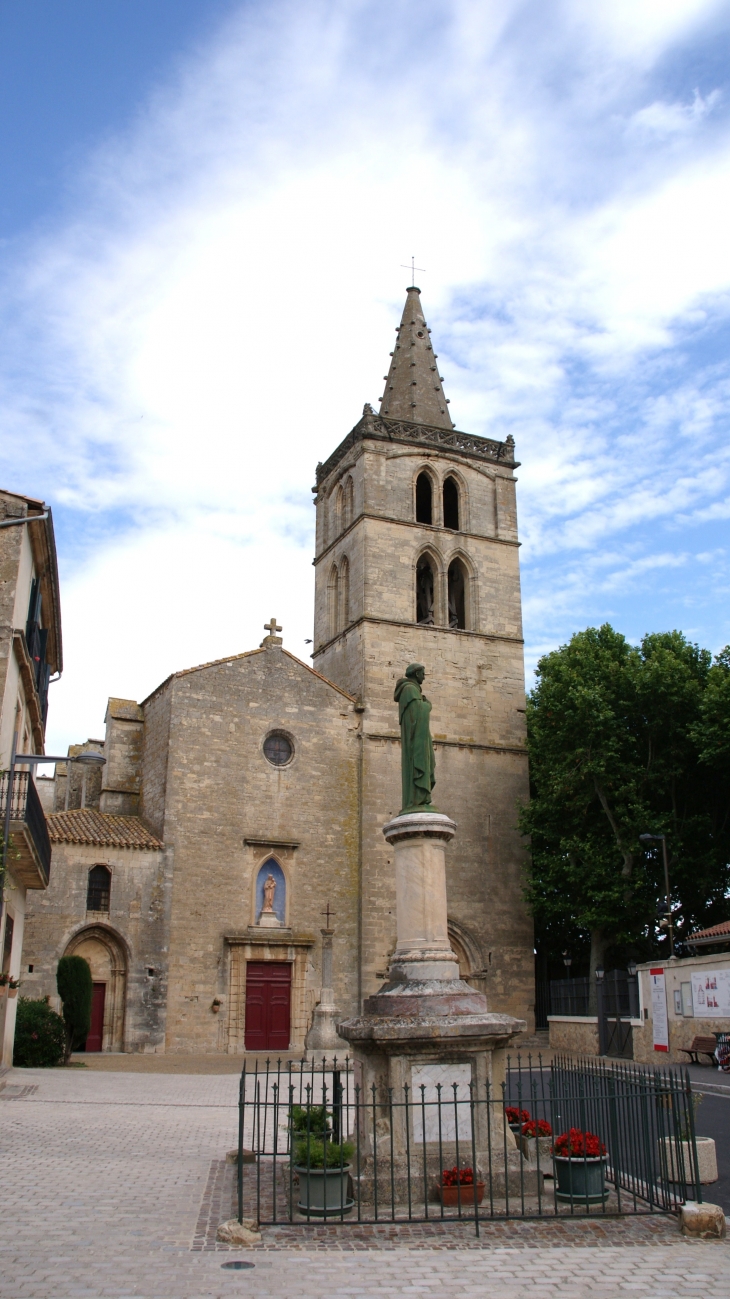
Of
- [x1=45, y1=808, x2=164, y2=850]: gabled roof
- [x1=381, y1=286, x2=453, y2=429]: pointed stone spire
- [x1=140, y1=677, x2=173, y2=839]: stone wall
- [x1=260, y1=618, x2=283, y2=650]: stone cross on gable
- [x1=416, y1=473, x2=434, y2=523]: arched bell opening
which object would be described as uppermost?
[x1=381, y1=286, x2=453, y2=429]: pointed stone spire

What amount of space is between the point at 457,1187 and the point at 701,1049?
13409mm

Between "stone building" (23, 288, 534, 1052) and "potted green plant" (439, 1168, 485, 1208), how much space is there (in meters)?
16.3

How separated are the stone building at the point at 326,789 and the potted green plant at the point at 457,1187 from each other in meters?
16.3

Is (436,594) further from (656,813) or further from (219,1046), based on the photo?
(219,1046)

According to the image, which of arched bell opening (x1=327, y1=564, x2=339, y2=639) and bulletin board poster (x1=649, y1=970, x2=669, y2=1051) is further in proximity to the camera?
arched bell opening (x1=327, y1=564, x2=339, y2=639)

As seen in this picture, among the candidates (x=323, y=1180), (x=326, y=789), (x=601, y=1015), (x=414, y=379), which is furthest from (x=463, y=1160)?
(x=414, y=379)

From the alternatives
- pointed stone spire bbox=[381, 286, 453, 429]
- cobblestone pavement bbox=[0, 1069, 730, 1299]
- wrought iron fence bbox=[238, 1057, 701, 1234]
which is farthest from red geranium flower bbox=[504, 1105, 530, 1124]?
pointed stone spire bbox=[381, 286, 453, 429]

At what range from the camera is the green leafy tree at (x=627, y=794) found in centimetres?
2589

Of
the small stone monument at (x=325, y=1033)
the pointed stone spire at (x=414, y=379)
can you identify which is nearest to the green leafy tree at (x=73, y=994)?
Answer: the small stone monument at (x=325, y=1033)

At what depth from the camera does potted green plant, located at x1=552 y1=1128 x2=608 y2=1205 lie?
25.0 feet

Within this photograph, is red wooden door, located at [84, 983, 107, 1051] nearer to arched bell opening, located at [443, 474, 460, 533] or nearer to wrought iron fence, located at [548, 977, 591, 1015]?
wrought iron fence, located at [548, 977, 591, 1015]

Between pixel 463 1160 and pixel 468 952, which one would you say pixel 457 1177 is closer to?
pixel 463 1160

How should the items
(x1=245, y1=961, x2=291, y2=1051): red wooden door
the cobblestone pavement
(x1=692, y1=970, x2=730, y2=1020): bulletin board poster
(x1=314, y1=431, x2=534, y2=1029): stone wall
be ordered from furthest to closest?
(x1=314, y1=431, x2=534, y2=1029): stone wall
(x1=245, y1=961, x2=291, y2=1051): red wooden door
(x1=692, y1=970, x2=730, y2=1020): bulletin board poster
the cobblestone pavement

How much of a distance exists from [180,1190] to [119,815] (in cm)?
2083
